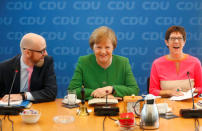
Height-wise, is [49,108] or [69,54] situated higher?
[69,54]

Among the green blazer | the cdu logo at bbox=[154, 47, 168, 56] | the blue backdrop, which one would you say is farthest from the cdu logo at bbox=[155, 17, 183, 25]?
the green blazer

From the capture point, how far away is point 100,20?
13.1 ft

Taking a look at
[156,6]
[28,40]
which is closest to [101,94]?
[28,40]

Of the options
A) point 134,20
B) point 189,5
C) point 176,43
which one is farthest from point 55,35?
point 189,5

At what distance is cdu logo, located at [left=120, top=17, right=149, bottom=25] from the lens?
3.98m

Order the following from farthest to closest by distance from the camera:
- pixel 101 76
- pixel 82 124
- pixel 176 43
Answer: pixel 176 43, pixel 101 76, pixel 82 124

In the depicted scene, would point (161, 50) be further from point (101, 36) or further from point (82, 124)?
point (82, 124)

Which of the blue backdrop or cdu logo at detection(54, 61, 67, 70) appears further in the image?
cdu logo at detection(54, 61, 67, 70)

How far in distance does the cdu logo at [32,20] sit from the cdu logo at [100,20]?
2.17 ft

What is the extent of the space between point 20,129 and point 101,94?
97 centimetres

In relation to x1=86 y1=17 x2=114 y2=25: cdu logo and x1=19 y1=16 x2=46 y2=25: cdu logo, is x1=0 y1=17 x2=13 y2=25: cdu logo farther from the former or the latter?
x1=86 y1=17 x2=114 y2=25: cdu logo

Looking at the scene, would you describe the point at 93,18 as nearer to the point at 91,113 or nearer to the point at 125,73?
the point at 125,73

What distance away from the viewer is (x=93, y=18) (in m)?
3.99

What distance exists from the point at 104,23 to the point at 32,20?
104 cm
